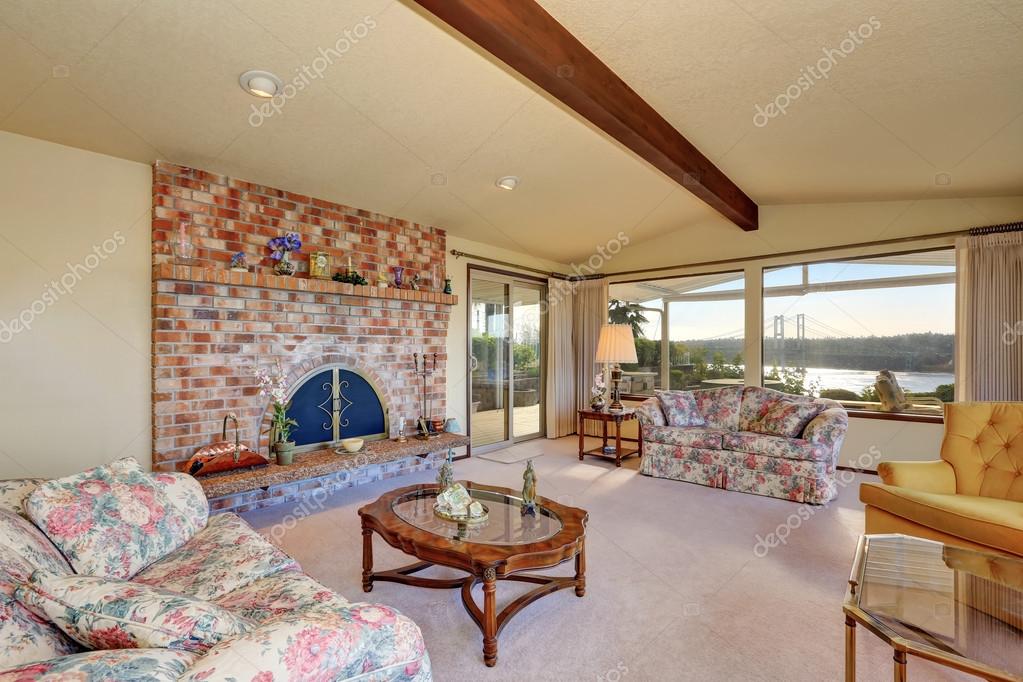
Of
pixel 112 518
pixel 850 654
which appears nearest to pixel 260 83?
pixel 112 518

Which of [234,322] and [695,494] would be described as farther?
[695,494]

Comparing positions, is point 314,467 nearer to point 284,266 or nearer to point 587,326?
point 284,266

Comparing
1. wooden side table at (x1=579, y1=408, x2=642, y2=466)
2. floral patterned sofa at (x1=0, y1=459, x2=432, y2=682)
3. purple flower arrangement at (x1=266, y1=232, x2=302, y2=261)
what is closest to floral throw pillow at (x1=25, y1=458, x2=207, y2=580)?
floral patterned sofa at (x1=0, y1=459, x2=432, y2=682)

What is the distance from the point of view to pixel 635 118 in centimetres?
289

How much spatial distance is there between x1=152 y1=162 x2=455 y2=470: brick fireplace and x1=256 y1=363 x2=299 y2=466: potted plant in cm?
6

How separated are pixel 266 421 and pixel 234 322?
0.79m

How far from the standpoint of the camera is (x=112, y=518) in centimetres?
176

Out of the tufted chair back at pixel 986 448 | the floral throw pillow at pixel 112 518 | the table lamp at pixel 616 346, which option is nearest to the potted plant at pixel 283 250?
the floral throw pillow at pixel 112 518

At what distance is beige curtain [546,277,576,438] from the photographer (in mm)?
6469

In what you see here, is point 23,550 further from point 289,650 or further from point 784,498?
point 784,498

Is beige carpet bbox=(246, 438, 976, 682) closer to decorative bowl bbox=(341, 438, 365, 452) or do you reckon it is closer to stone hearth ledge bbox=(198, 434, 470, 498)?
stone hearth ledge bbox=(198, 434, 470, 498)

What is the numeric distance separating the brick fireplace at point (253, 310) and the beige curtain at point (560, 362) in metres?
2.21

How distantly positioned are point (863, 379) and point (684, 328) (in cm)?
196

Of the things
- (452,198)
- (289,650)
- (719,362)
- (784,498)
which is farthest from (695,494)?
(289,650)
